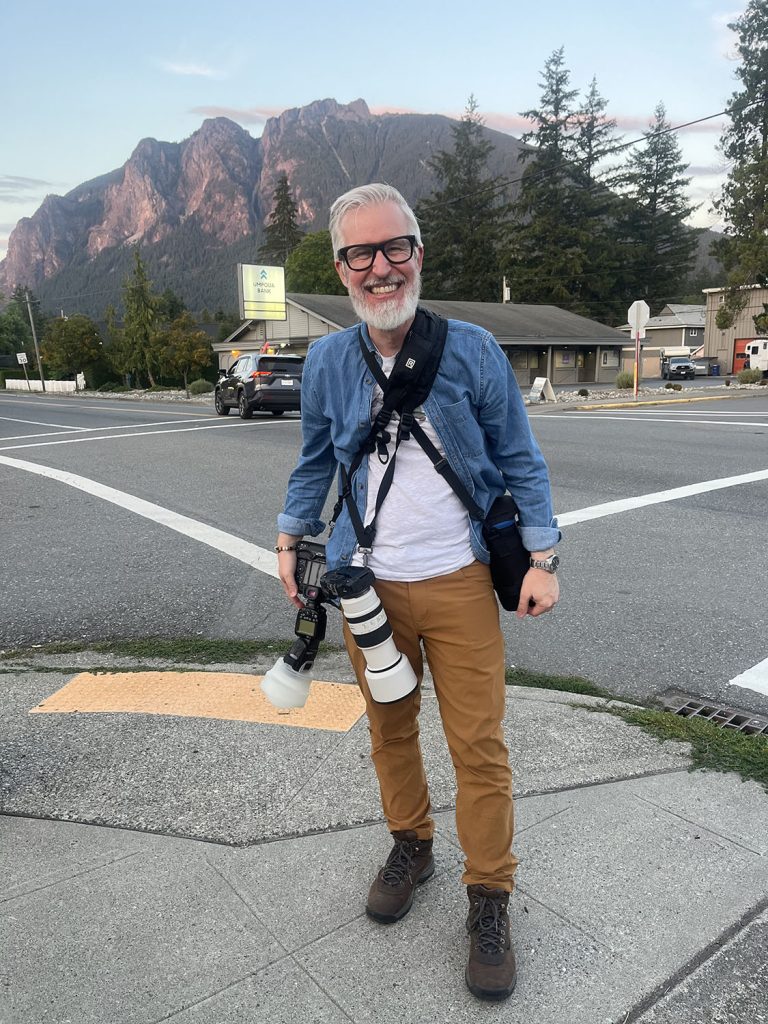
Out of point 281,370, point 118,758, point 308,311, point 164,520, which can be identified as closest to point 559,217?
point 308,311

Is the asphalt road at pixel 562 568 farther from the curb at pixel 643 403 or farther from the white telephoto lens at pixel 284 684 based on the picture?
the curb at pixel 643 403

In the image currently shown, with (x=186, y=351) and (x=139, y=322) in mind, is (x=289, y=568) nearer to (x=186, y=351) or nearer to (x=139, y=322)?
(x=186, y=351)

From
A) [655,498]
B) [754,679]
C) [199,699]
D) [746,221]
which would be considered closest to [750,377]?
[746,221]

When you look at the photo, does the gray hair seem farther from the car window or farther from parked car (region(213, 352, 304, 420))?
the car window

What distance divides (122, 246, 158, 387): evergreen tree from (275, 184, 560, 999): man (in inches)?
2205

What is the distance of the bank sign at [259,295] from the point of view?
4272 cm

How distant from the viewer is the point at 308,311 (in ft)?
130

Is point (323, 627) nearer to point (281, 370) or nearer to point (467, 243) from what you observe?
point (281, 370)

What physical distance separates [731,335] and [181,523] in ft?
168

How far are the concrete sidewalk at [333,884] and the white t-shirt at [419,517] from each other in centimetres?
102

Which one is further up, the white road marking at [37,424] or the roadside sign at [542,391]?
the roadside sign at [542,391]

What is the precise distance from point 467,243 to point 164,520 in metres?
64.8

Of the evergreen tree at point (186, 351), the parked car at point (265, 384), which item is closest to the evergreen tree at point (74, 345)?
the evergreen tree at point (186, 351)

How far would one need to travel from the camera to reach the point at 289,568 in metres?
2.39
